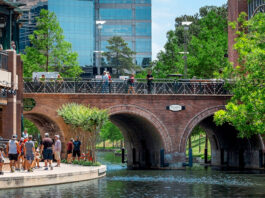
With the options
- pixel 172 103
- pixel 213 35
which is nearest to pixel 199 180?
pixel 172 103

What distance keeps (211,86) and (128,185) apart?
16.8 meters

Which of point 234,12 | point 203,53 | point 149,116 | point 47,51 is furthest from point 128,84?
point 203,53

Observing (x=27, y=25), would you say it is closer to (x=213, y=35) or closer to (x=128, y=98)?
(x=213, y=35)

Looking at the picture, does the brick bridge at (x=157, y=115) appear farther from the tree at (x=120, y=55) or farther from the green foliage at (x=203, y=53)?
the tree at (x=120, y=55)

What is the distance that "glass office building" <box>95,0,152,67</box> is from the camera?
112 m

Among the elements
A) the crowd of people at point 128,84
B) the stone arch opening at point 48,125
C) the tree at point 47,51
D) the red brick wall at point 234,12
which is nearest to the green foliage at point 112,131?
the tree at point 47,51

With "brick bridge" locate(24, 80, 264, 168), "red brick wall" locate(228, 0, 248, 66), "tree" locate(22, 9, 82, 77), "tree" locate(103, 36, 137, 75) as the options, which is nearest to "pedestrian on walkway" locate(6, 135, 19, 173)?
"brick bridge" locate(24, 80, 264, 168)

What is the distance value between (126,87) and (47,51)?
40.8 feet

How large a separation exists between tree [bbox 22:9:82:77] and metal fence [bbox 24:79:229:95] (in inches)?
330

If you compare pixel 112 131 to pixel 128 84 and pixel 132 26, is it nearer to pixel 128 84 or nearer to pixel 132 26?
pixel 132 26

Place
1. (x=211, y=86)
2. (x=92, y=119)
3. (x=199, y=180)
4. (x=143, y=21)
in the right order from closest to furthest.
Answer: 1. (x=199, y=180)
2. (x=92, y=119)
3. (x=211, y=86)
4. (x=143, y=21)

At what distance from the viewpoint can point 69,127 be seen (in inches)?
1629

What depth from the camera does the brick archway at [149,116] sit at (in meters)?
42.3

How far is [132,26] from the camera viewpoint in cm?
11356
